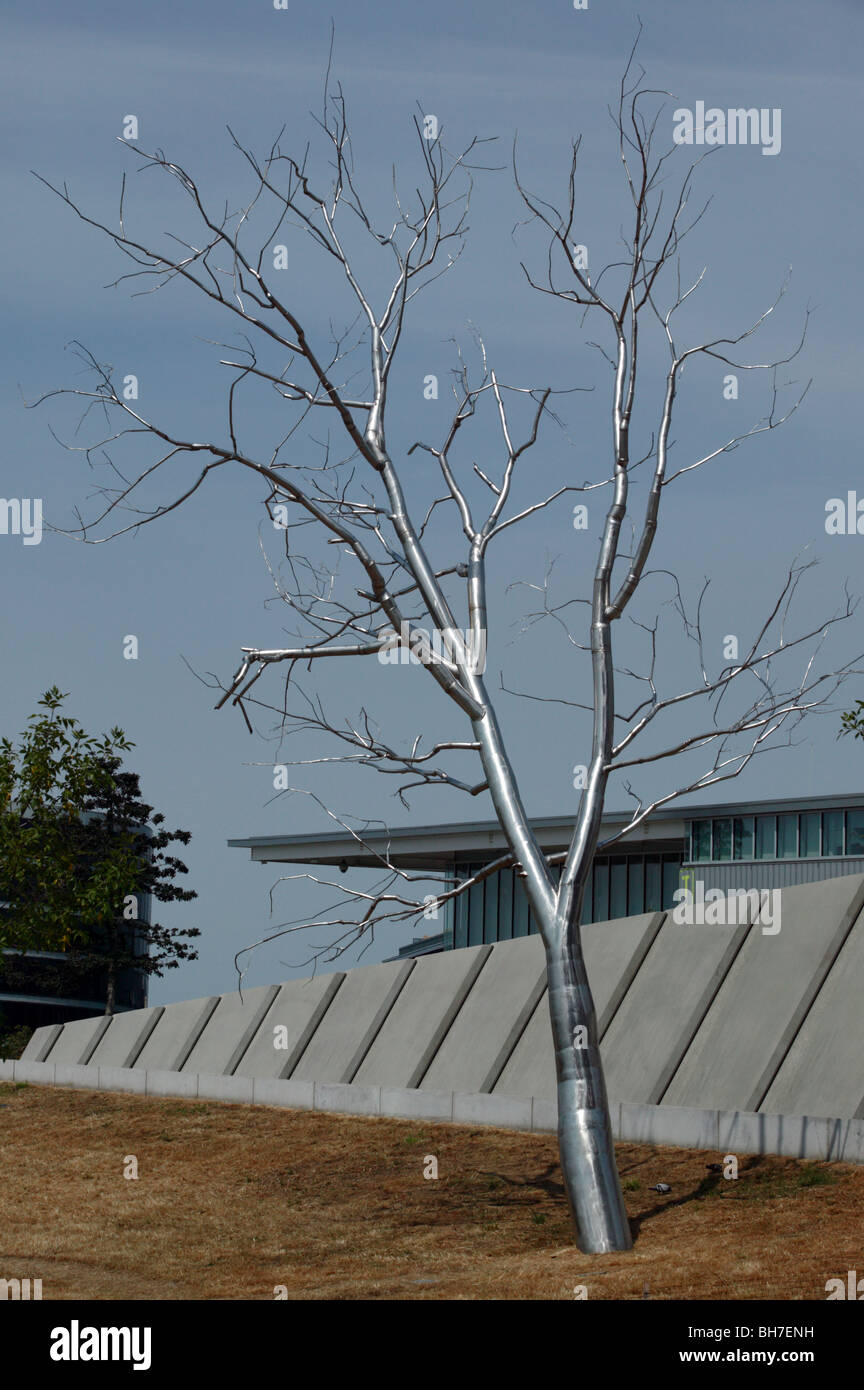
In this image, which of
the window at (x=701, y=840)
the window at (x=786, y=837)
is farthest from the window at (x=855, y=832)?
the window at (x=701, y=840)

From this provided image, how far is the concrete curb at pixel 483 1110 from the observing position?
14281 millimetres

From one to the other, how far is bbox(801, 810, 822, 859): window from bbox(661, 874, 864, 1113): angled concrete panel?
43.3 m

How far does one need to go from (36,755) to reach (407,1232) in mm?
17303

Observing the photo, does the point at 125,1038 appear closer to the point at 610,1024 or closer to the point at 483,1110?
the point at 483,1110

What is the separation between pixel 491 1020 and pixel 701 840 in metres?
43.5

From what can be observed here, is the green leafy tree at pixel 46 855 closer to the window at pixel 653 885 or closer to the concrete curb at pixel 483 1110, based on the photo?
the concrete curb at pixel 483 1110

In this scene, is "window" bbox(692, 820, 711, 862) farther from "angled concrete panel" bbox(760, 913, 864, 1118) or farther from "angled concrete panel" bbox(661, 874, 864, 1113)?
"angled concrete panel" bbox(760, 913, 864, 1118)

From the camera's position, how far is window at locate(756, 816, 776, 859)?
60.2 meters

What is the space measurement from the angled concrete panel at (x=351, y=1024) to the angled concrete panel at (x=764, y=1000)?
20.9ft

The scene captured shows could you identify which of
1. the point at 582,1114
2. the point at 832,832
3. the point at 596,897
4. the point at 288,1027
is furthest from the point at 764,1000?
the point at 596,897

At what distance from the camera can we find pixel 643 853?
65625 millimetres

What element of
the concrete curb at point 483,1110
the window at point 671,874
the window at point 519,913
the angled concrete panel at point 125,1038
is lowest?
the concrete curb at point 483,1110
